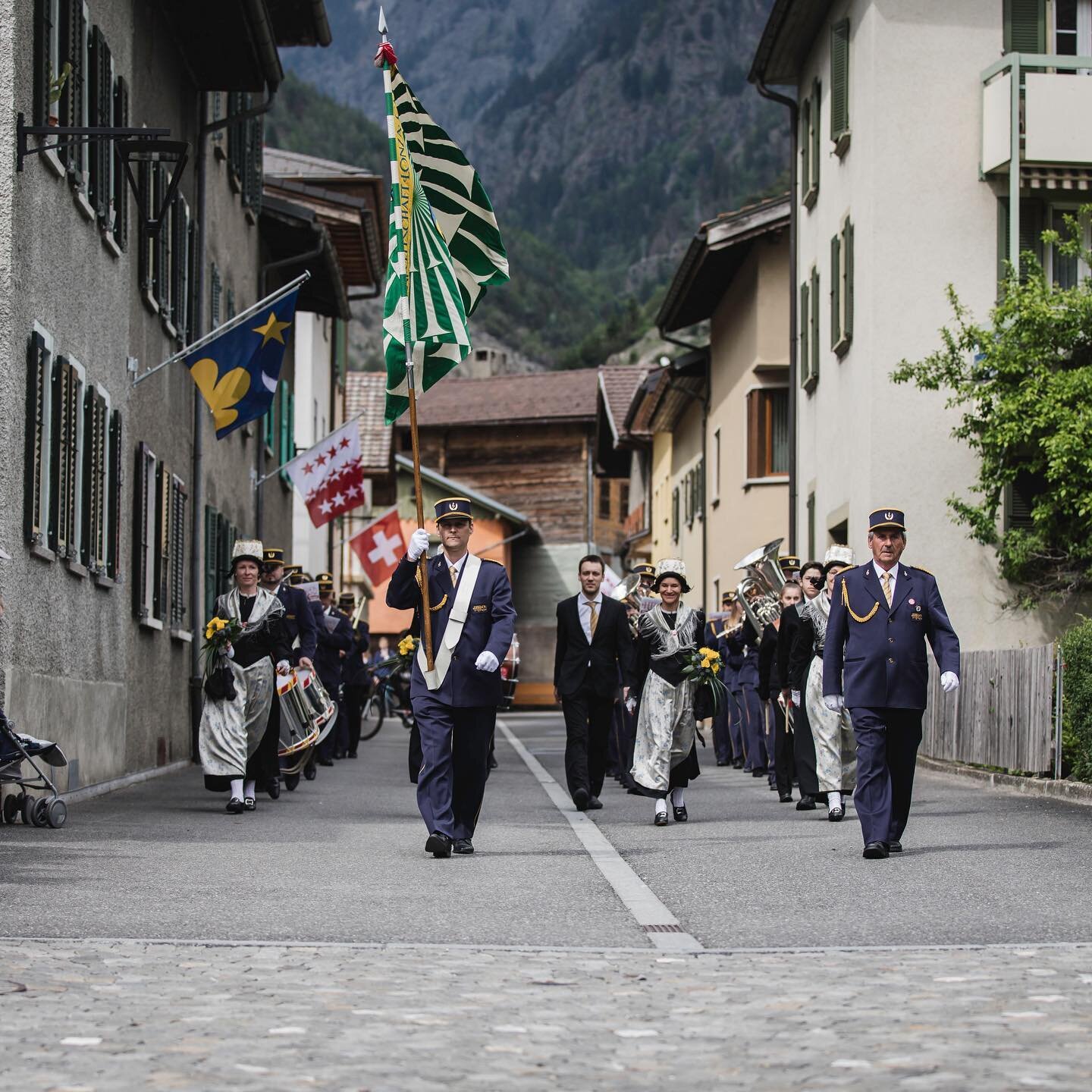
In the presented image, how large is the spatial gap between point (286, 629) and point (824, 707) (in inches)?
156

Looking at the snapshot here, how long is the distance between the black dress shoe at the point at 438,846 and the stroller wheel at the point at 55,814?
2818mm

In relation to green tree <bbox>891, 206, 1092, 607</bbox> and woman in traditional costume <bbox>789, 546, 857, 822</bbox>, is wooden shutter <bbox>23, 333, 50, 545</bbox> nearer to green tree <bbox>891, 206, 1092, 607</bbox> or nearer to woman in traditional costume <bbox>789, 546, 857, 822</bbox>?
woman in traditional costume <bbox>789, 546, 857, 822</bbox>

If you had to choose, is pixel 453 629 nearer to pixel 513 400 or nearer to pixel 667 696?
pixel 667 696

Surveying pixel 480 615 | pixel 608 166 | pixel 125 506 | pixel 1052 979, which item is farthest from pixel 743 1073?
pixel 608 166

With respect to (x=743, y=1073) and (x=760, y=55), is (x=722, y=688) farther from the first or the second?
(x=760, y=55)

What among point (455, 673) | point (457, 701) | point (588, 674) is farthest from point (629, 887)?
point (588, 674)

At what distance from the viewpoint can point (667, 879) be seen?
10.9 metres

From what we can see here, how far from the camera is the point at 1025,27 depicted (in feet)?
89.2

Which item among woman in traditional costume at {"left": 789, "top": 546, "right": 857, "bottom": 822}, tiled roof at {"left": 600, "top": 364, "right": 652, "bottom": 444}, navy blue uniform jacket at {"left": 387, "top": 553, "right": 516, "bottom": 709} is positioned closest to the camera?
navy blue uniform jacket at {"left": 387, "top": 553, "right": 516, "bottom": 709}

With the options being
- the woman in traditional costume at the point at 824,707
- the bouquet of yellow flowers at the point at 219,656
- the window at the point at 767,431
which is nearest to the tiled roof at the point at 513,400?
the window at the point at 767,431

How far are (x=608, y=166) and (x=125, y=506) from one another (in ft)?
581

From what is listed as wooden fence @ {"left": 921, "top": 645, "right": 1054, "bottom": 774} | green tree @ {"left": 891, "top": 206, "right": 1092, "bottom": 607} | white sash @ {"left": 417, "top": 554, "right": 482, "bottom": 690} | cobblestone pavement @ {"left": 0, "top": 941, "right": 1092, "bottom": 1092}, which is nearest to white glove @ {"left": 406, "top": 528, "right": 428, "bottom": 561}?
white sash @ {"left": 417, "top": 554, "right": 482, "bottom": 690}

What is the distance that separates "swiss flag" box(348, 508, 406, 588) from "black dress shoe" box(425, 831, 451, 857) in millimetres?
22116

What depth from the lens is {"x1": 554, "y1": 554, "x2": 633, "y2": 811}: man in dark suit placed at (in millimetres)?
16406
